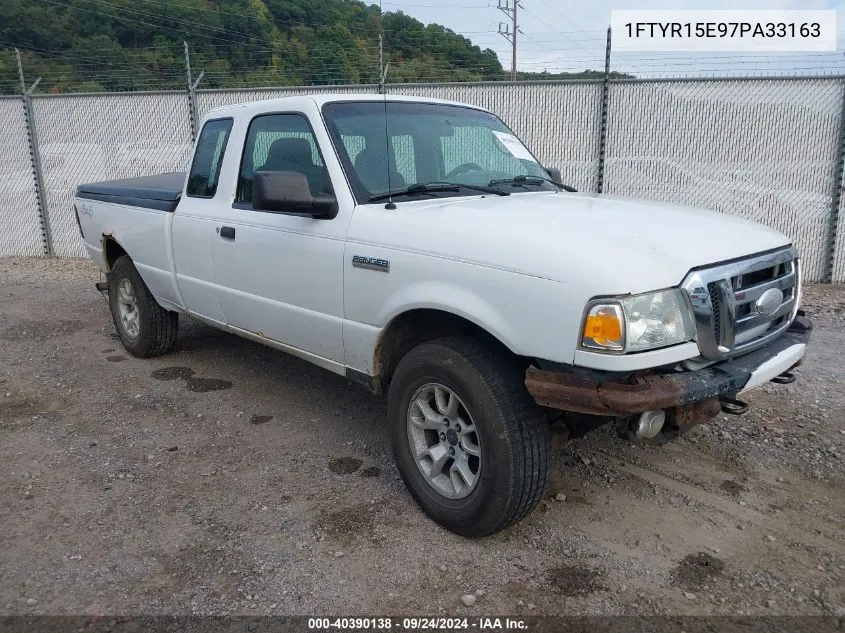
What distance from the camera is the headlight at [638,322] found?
2.57 meters

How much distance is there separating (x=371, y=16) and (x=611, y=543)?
9.90 metres

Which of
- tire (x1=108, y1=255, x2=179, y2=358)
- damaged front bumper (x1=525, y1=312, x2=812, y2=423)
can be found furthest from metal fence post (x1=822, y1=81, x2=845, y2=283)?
tire (x1=108, y1=255, x2=179, y2=358)

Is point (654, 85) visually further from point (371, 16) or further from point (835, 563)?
point (835, 563)

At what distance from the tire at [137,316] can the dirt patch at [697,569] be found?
14.8ft

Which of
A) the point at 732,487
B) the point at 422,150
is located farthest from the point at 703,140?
the point at 732,487

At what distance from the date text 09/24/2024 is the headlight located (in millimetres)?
1126

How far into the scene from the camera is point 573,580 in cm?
293

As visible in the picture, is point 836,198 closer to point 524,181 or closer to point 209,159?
point 524,181

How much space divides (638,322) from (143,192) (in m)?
4.25

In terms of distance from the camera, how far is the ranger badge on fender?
3.32 m

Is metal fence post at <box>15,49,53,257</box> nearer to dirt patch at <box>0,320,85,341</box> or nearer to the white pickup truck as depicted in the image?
dirt patch at <box>0,320,85,341</box>

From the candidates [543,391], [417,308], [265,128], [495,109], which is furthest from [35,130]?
[543,391]

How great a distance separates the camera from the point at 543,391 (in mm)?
2727

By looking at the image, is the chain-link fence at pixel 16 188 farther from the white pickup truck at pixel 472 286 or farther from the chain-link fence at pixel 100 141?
the white pickup truck at pixel 472 286
